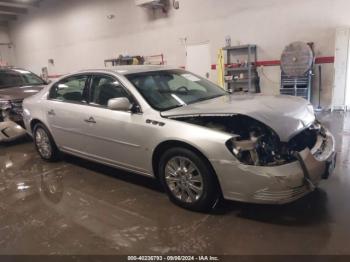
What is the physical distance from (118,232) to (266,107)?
157cm

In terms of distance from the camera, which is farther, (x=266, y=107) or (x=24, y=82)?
(x=24, y=82)

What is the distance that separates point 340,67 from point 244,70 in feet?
7.22

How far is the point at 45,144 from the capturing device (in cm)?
417

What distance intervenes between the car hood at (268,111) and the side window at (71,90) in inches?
50.1

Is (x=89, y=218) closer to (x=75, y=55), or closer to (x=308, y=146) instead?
(x=308, y=146)

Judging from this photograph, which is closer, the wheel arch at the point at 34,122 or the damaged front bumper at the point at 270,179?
the damaged front bumper at the point at 270,179

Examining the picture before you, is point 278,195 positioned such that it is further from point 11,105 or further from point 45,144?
point 11,105

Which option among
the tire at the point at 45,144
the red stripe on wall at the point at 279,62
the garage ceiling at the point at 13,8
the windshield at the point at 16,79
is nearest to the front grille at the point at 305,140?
the tire at the point at 45,144

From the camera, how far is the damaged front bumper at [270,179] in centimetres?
215

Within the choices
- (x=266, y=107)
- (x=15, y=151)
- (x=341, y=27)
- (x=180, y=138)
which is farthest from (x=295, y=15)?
(x=15, y=151)

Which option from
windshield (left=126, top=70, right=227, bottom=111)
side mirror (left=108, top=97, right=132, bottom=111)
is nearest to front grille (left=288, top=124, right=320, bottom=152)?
windshield (left=126, top=70, right=227, bottom=111)

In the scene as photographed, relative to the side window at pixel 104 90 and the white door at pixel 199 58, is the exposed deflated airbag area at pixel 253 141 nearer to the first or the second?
the side window at pixel 104 90

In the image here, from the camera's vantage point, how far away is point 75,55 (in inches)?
485

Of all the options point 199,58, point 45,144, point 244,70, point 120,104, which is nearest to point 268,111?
point 120,104
